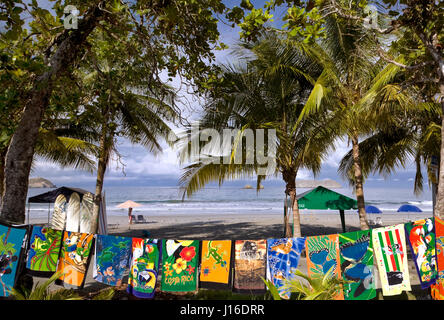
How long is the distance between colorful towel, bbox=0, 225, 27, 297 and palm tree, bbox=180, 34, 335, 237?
4928 mm

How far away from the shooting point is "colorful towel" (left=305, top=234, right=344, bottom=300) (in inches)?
165

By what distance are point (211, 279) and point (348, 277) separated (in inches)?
75.4

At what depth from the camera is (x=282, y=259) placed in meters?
4.34

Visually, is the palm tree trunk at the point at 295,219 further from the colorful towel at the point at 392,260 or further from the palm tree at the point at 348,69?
the colorful towel at the point at 392,260

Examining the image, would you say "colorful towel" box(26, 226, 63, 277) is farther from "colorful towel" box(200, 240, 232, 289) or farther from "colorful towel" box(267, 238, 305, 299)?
"colorful towel" box(267, 238, 305, 299)

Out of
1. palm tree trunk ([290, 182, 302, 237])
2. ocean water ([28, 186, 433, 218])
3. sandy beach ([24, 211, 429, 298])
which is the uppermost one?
ocean water ([28, 186, 433, 218])

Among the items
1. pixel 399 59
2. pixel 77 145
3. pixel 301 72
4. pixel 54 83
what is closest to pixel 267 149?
pixel 301 72

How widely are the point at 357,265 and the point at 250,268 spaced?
1.48 metres

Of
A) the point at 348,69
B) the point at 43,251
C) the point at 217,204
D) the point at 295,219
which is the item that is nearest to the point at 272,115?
the point at 348,69

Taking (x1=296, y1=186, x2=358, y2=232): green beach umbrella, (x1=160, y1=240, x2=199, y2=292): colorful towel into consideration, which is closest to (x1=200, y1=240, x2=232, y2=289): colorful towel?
(x1=160, y1=240, x2=199, y2=292): colorful towel

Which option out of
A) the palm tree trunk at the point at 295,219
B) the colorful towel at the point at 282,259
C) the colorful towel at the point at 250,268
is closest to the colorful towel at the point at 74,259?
the colorful towel at the point at 250,268

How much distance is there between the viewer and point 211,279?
14.5 feet
